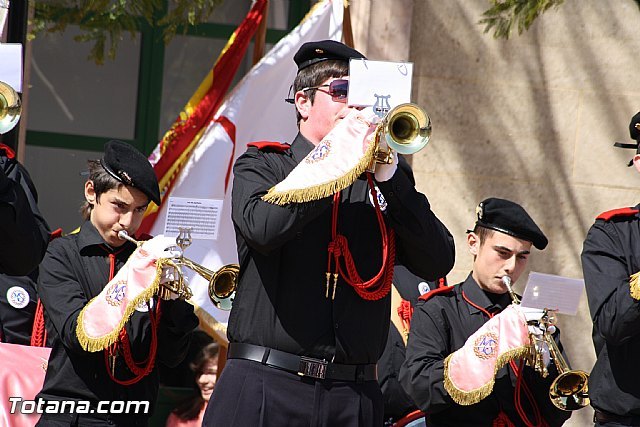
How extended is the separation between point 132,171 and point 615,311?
6.96ft

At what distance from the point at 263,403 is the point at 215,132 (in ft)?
11.5

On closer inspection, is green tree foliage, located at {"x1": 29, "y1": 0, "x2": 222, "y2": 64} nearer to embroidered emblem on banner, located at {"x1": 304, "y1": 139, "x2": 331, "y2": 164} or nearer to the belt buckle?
embroidered emblem on banner, located at {"x1": 304, "y1": 139, "x2": 331, "y2": 164}

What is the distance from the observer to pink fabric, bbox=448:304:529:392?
5.09 m

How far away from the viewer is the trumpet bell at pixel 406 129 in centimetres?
388

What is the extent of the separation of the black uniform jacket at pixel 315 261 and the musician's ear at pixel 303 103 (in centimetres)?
26

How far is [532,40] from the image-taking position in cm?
800

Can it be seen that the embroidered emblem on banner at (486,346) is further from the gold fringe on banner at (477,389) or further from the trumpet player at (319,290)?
the trumpet player at (319,290)

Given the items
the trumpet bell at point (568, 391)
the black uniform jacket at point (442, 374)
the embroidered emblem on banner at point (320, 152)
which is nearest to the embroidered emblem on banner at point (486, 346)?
the black uniform jacket at point (442, 374)

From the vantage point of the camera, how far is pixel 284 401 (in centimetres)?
397

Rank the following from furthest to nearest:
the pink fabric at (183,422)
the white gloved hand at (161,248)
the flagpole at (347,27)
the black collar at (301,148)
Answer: the flagpole at (347,27), the pink fabric at (183,422), the white gloved hand at (161,248), the black collar at (301,148)

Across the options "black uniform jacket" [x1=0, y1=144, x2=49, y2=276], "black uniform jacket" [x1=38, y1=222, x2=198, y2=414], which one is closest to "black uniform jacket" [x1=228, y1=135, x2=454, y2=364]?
"black uniform jacket" [x1=0, y1=144, x2=49, y2=276]

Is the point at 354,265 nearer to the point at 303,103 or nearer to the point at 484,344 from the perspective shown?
the point at 303,103

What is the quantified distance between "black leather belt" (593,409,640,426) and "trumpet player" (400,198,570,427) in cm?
13

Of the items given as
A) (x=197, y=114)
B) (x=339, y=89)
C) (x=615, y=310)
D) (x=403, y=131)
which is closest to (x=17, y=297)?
(x=197, y=114)
